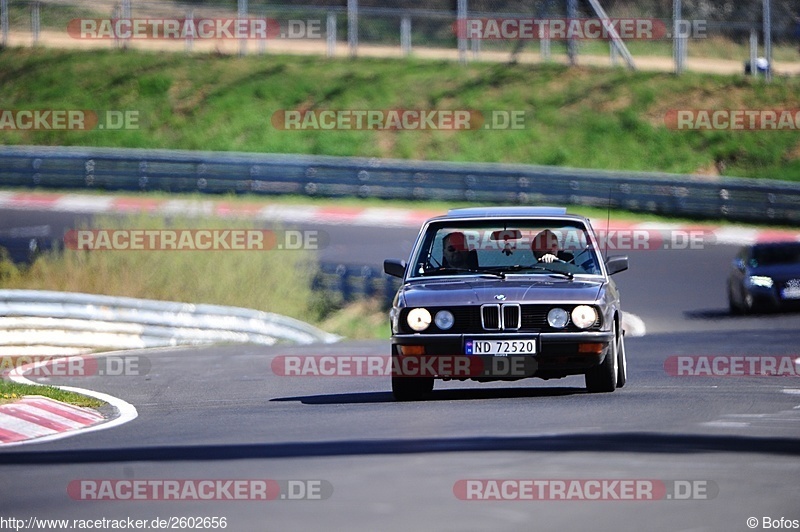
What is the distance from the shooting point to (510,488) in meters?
6.63

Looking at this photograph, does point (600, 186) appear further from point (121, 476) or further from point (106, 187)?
point (121, 476)

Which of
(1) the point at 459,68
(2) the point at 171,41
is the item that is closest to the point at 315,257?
(1) the point at 459,68

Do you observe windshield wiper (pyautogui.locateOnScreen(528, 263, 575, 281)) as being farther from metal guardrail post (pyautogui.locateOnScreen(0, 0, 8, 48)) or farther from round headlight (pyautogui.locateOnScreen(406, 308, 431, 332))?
metal guardrail post (pyautogui.locateOnScreen(0, 0, 8, 48))

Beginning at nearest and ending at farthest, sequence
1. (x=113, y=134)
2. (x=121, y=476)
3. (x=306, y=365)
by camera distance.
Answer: (x=121, y=476) → (x=306, y=365) → (x=113, y=134)

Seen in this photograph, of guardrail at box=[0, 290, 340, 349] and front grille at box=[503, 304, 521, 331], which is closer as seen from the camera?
front grille at box=[503, 304, 521, 331]

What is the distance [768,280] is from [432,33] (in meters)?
21.1

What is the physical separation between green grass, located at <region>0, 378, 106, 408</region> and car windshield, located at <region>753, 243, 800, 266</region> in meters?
12.0

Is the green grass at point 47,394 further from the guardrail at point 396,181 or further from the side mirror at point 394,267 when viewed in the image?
the guardrail at point 396,181

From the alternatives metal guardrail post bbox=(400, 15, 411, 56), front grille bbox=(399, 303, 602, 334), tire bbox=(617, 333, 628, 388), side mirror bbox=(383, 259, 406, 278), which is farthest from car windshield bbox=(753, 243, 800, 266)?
metal guardrail post bbox=(400, 15, 411, 56)

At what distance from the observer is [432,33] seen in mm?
40094

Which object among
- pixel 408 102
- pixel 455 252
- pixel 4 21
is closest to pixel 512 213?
pixel 455 252

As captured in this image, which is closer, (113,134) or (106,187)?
(106,187)

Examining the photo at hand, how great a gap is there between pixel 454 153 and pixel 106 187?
9.29m

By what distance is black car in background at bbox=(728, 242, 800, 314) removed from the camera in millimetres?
20594
